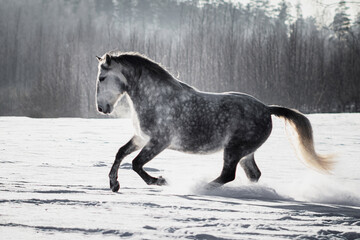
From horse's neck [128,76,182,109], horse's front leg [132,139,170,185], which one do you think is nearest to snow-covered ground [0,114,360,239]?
horse's front leg [132,139,170,185]

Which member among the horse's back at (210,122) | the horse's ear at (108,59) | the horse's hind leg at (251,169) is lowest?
the horse's hind leg at (251,169)

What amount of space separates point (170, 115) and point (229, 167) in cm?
86

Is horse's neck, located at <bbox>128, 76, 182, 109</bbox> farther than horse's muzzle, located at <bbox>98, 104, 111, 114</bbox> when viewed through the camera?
Yes

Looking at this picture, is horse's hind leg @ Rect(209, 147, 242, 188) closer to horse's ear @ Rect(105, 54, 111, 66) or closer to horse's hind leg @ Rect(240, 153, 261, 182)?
horse's hind leg @ Rect(240, 153, 261, 182)

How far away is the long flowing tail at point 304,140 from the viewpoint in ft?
16.3

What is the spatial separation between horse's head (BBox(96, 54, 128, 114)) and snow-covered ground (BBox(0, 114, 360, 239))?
0.91 m

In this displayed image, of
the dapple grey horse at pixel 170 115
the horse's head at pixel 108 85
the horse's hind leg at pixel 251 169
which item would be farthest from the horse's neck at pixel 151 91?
the horse's hind leg at pixel 251 169

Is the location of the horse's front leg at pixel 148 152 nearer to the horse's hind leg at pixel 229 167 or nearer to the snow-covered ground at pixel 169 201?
the snow-covered ground at pixel 169 201

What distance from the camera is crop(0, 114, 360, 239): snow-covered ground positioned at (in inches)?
106

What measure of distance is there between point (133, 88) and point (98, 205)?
1.49 meters

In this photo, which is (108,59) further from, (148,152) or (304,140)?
(304,140)

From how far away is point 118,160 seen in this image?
4.38 m

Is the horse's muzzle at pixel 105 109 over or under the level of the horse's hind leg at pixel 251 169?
over

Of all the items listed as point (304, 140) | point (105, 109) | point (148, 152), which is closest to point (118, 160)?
point (148, 152)
